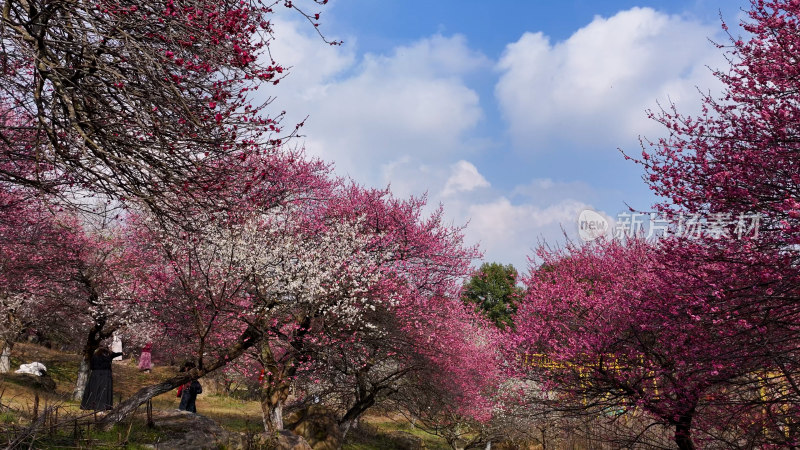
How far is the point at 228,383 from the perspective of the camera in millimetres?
32312

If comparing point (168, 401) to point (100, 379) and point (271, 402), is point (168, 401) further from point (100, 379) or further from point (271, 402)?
point (271, 402)

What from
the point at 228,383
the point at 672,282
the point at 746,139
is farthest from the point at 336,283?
the point at 228,383

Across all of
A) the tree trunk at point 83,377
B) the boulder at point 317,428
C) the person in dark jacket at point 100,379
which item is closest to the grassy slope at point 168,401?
the person in dark jacket at point 100,379

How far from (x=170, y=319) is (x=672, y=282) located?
513 inches

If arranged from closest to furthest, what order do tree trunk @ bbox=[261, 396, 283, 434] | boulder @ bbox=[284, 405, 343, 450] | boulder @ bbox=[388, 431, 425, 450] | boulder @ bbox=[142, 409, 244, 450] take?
boulder @ bbox=[142, 409, 244, 450], tree trunk @ bbox=[261, 396, 283, 434], boulder @ bbox=[284, 405, 343, 450], boulder @ bbox=[388, 431, 425, 450]

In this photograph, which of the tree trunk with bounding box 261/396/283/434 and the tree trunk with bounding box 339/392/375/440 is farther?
the tree trunk with bounding box 339/392/375/440

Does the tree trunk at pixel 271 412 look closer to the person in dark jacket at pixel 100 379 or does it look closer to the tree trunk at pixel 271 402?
the tree trunk at pixel 271 402

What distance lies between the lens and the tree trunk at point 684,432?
1044 cm

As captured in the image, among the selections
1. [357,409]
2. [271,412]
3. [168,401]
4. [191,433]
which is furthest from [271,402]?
[168,401]

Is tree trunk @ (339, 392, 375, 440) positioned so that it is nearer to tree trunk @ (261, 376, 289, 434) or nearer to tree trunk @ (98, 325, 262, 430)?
tree trunk @ (261, 376, 289, 434)

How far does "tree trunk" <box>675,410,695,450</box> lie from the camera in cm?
1044

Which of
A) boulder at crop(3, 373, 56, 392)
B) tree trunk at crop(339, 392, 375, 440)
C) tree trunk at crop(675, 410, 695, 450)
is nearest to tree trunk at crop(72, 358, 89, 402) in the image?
boulder at crop(3, 373, 56, 392)

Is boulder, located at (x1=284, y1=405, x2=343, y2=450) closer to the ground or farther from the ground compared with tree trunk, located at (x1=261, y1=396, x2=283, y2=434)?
closer to the ground

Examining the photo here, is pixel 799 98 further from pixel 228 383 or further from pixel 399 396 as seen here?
pixel 228 383
